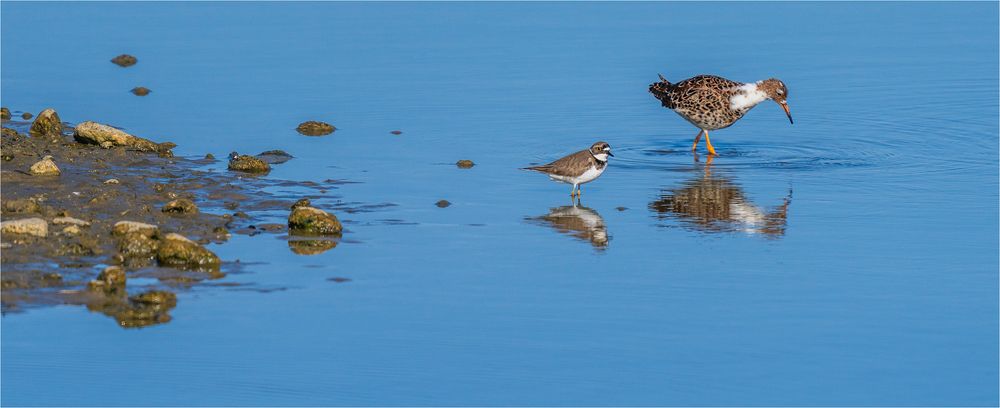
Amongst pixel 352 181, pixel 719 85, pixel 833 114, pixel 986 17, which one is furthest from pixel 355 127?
pixel 986 17

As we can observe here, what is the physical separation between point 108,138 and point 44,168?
2044mm

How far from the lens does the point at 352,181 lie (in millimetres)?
17312

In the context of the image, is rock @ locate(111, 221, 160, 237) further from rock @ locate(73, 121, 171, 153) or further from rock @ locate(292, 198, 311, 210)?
rock @ locate(73, 121, 171, 153)

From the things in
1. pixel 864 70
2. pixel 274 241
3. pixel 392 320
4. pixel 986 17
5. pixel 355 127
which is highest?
pixel 986 17

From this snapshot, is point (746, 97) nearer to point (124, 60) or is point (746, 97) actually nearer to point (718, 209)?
point (718, 209)

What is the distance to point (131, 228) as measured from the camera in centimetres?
1373

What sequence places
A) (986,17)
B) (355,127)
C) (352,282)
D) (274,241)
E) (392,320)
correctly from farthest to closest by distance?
(986,17)
(355,127)
(274,241)
(352,282)
(392,320)

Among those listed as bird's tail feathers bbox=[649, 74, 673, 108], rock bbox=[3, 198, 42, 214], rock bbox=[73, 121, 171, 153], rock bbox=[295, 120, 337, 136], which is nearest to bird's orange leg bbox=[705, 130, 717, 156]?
bird's tail feathers bbox=[649, 74, 673, 108]

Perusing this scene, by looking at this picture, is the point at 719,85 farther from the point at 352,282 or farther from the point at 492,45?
the point at 352,282

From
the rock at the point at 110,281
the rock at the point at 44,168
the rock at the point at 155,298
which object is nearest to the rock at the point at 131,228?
the rock at the point at 110,281

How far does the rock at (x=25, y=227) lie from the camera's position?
533 inches

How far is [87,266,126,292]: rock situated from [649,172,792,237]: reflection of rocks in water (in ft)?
18.9

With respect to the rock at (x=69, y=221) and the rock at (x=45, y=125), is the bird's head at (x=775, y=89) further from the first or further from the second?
Answer: the rock at (x=69, y=221)

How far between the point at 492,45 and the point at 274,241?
12.5 m
